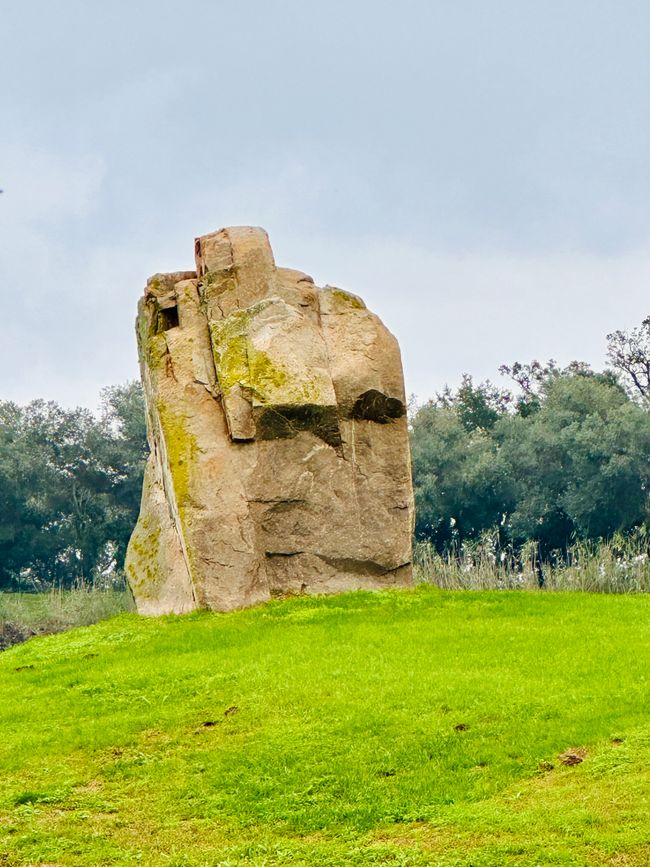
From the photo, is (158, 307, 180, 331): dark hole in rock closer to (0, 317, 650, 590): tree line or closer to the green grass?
the green grass

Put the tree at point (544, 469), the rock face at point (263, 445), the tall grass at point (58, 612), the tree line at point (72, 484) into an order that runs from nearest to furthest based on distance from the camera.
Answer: the rock face at point (263, 445), the tall grass at point (58, 612), the tree at point (544, 469), the tree line at point (72, 484)

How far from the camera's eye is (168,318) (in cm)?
1969

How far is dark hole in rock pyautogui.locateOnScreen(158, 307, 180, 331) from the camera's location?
768 inches

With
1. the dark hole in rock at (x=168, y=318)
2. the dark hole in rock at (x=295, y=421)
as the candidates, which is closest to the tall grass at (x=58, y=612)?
the dark hole in rock at (x=168, y=318)

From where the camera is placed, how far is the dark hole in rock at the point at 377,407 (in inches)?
735

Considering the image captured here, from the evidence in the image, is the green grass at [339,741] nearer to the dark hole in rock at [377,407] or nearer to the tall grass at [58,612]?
the dark hole in rock at [377,407]

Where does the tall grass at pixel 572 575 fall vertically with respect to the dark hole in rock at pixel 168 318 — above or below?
Answer: below

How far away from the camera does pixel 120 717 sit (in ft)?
41.2

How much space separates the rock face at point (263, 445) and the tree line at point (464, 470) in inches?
1077

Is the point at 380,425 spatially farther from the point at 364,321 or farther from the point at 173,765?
the point at 173,765

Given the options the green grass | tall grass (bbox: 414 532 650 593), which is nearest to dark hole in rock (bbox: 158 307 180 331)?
the green grass

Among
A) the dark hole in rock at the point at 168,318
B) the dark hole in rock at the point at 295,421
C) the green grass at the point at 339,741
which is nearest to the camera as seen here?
the green grass at the point at 339,741

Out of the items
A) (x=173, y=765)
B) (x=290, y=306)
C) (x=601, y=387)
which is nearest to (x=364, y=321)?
(x=290, y=306)


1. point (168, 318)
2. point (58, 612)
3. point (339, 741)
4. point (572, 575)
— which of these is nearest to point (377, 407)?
point (168, 318)
